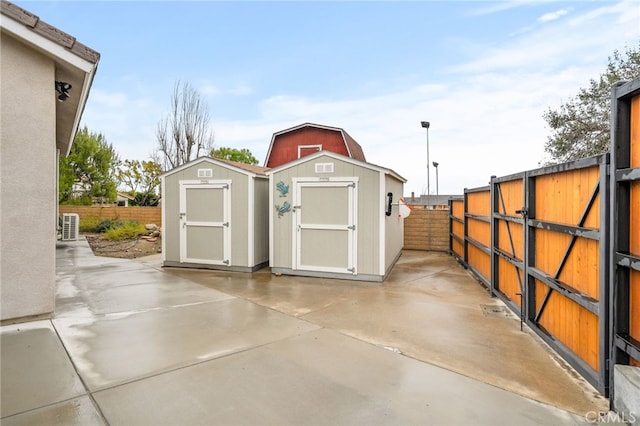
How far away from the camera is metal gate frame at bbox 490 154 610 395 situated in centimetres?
224

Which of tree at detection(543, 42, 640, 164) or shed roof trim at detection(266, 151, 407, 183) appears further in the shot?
tree at detection(543, 42, 640, 164)

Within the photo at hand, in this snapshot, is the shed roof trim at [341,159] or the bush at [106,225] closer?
the shed roof trim at [341,159]

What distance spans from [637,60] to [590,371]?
42.3 ft

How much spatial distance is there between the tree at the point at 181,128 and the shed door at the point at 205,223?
40.1 feet

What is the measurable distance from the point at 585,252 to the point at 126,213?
628 inches

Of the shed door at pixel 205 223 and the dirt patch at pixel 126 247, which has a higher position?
the shed door at pixel 205 223

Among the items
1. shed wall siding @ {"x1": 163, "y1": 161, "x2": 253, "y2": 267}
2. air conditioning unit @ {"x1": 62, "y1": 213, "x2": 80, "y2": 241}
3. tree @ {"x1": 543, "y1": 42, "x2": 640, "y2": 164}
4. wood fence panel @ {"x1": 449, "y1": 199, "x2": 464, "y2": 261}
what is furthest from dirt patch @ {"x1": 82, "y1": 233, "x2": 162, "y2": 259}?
tree @ {"x1": 543, "y1": 42, "x2": 640, "y2": 164}

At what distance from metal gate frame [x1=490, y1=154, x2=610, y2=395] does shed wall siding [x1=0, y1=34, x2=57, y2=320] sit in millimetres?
4932

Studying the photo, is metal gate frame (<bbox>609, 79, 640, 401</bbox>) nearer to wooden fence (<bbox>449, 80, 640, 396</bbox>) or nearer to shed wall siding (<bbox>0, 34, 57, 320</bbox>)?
wooden fence (<bbox>449, 80, 640, 396</bbox>)

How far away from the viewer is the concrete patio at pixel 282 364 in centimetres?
205

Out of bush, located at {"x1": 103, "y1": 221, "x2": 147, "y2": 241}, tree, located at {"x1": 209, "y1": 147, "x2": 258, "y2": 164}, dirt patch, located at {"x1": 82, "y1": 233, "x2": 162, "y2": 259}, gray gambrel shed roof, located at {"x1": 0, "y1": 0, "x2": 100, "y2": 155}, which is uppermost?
tree, located at {"x1": 209, "y1": 147, "x2": 258, "y2": 164}

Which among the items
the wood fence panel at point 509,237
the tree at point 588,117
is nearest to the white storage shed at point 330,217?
the wood fence panel at point 509,237

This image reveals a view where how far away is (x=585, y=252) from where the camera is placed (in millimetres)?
2598

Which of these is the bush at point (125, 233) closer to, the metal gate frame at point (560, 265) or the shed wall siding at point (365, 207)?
the shed wall siding at point (365, 207)
